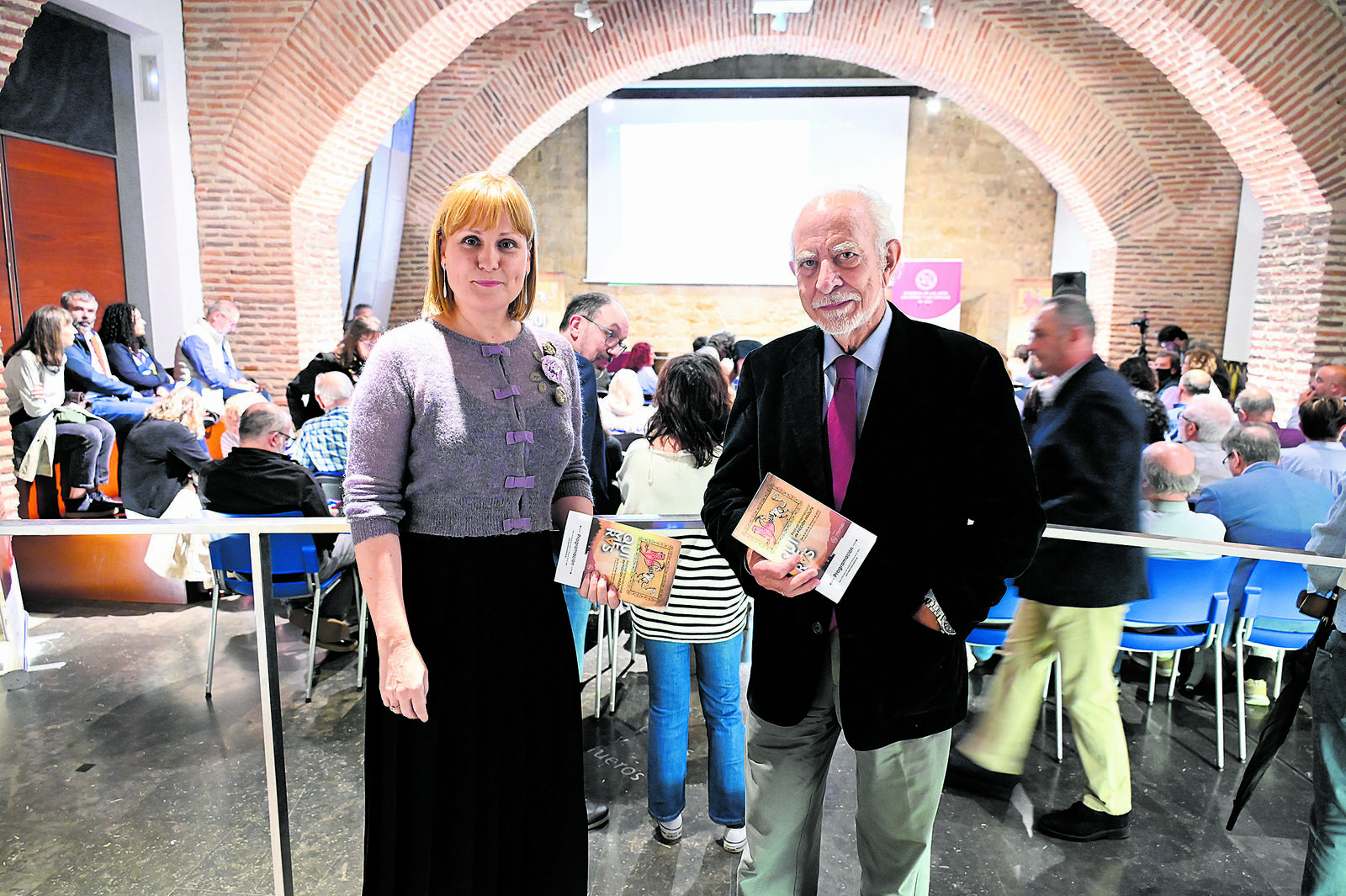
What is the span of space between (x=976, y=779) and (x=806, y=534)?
5.96 feet

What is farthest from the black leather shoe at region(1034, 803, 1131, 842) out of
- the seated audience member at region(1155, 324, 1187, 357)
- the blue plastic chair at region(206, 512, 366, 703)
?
the seated audience member at region(1155, 324, 1187, 357)

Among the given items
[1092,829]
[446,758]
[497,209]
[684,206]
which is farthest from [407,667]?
[684,206]

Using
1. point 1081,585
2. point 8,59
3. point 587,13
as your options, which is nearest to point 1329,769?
point 1081,585

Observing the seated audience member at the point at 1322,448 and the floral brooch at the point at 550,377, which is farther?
the seated audience member at the point at 1322,448

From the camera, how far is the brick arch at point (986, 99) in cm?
977

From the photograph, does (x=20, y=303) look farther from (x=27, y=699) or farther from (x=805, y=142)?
(x=805, y=142)

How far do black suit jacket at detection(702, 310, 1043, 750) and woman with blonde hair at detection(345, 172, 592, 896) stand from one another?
0.44m

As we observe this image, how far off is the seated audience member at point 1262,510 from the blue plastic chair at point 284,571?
3478 mm

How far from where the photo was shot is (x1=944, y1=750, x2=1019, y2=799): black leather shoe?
8.86 ft

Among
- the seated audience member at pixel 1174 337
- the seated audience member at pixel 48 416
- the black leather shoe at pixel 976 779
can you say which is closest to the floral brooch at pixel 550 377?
the black leather shoe at pixel 976 779

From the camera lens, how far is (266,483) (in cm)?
340

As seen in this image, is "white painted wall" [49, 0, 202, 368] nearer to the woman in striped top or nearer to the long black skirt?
the woman in striped top

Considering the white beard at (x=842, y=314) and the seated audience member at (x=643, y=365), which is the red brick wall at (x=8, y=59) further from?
the white beard at (x=842, y=314)

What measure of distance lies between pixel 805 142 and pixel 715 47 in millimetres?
3871
